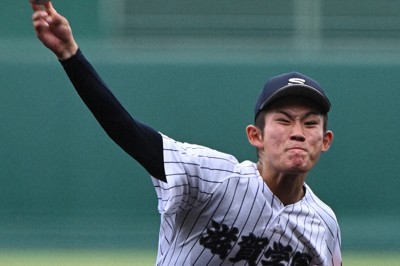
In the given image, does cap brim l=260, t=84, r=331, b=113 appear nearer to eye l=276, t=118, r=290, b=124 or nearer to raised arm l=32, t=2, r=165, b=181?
eye l=276, t=118, r=290, b=124

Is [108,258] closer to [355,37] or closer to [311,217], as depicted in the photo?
[355,37]

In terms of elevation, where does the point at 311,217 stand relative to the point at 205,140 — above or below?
below

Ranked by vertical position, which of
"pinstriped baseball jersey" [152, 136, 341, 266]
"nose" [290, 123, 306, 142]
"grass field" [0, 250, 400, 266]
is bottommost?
"pinstriped baseball jersey" [152, 136, 341, 266]

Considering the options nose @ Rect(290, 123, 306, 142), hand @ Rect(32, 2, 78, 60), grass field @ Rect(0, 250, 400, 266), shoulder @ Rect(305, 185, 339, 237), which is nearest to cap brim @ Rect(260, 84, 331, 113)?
nose @ Rect(290, 123, 306, 142)

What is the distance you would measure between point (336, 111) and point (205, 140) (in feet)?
4.69

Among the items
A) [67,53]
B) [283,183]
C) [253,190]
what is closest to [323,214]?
[283,183]

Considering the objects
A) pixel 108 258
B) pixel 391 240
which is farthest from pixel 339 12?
pixel 108 258

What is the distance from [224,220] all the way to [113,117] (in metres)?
0.65

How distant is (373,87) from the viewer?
12641mm

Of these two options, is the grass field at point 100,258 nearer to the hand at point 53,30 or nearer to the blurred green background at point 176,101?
the blurred green background at point 176,101

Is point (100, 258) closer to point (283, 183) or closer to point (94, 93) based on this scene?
point (283, 183)

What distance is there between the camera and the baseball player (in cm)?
429

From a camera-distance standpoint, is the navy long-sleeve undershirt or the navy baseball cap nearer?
the navy long-sleeve undershirt

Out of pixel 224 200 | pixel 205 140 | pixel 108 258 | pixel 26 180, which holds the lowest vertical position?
pixel 224 200
